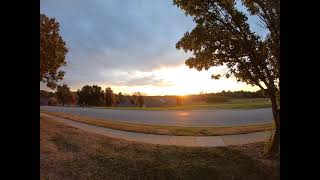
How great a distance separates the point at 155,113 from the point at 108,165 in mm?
3252

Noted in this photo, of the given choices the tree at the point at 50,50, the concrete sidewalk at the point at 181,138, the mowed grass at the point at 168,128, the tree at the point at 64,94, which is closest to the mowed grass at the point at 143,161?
the concrete sidewalk at the point at 181,138

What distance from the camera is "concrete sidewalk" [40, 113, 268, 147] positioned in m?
12.0

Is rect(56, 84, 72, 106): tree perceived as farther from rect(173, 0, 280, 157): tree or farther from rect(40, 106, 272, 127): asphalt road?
rect(173, 0, 280, 157): tree

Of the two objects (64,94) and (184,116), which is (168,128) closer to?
(184,116)

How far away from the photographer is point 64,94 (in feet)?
46.4

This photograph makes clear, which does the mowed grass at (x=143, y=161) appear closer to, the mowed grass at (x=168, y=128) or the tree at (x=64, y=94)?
the mowed grass at (x=168, y=128)

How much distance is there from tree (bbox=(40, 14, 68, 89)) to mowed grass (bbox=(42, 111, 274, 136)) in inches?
80.6

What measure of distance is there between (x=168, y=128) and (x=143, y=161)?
2.93 metres

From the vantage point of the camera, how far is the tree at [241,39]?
399 inches

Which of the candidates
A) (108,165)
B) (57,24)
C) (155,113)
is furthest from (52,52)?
(108,165)

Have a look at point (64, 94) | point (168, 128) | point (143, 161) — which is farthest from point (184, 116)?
point (64, 94)

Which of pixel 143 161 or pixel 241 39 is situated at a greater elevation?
pixel 241 39
